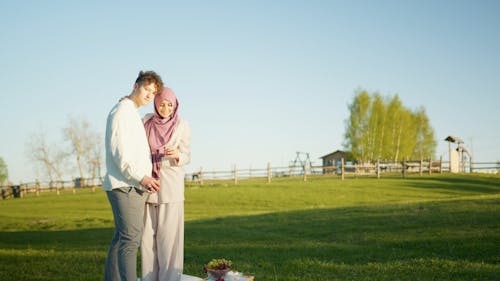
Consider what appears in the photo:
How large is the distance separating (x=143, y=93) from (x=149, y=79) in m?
0.14

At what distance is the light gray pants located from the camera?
175 inches

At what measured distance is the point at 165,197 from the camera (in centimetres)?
439

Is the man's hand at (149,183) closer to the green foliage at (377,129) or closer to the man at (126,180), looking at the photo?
the man at (126,180)

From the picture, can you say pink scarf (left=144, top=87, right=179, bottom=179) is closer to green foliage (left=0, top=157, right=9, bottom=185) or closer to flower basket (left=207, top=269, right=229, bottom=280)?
flower basket (left=207, top=269, right=229, bottom=280)

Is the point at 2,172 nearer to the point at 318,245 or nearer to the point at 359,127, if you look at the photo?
the point at 359,127

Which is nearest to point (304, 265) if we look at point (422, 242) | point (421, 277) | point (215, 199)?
point (421, 277)

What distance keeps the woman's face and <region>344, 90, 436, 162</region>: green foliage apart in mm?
49098

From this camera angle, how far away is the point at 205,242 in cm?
1083

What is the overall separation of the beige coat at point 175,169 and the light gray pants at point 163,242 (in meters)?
0.10

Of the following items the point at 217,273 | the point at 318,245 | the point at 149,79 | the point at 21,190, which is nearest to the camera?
the point at 149,79

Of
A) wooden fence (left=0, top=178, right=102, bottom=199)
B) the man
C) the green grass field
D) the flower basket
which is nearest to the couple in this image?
the man

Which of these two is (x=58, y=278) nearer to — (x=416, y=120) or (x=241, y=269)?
(x=241, y=269)

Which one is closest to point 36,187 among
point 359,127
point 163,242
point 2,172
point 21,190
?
point 21,190

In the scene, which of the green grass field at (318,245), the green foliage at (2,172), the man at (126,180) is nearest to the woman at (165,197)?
the man at (126,180)
